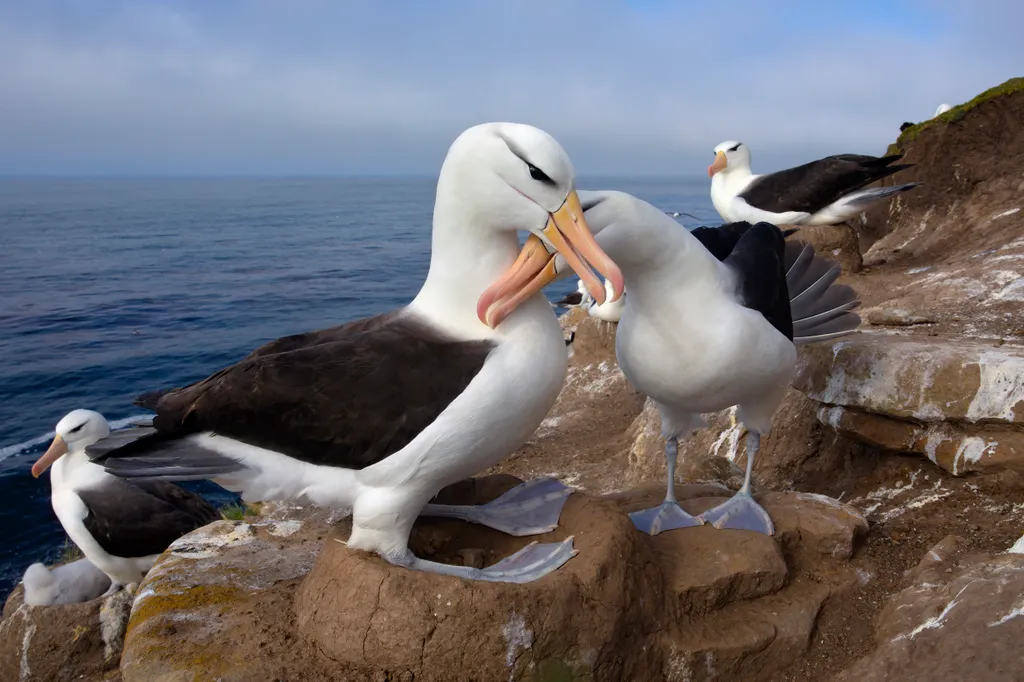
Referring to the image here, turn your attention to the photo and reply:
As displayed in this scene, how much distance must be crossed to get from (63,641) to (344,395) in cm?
525

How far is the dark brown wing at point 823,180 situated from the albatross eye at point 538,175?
843 centimetres

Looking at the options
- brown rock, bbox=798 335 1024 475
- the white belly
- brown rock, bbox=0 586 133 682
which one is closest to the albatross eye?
the white belly

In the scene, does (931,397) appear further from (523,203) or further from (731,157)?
(731,157)

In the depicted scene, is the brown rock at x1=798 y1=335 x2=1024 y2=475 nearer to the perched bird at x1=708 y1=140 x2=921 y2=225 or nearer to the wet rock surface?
the wet rock surface

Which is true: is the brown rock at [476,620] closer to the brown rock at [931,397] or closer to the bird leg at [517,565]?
the bird leg at [517,565]

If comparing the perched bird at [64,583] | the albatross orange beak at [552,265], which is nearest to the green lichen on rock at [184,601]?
the albatross orange beak at [552,265]

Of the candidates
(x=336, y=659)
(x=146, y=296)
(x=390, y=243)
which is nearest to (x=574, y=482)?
(x=336, y=659)

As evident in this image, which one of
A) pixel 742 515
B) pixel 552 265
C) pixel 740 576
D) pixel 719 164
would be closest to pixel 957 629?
pixel 740 576

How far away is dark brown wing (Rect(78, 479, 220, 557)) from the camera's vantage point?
710 centimetres

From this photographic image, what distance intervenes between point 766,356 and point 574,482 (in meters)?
4.80

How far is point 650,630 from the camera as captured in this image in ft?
10.9

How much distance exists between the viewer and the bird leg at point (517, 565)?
3150 millimetres

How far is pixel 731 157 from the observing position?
42.2ft

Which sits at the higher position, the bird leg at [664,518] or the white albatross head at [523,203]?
the white albatross head at [523,203]
